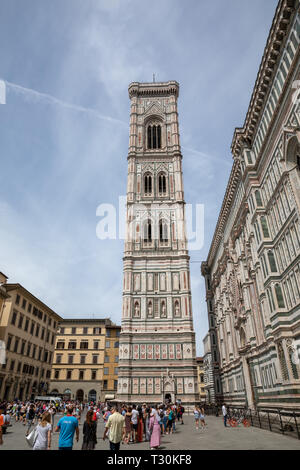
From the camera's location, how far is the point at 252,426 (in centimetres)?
1914

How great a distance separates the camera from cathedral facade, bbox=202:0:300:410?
52.9ft

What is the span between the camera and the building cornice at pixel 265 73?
624 inches

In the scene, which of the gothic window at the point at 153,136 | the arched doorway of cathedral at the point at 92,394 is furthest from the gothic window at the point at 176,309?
the arched doorway of cathedral at the point at 92,394

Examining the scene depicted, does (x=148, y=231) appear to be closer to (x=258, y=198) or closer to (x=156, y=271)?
(x=156, y=271)

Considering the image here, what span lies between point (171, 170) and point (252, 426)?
4029 cm

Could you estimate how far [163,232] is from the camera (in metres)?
47.0

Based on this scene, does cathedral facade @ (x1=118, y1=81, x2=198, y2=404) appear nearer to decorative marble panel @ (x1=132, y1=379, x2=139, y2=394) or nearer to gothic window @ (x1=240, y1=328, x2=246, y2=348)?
decorative marble panel @ (x1=132, y1=379, x2=139, y2=394)

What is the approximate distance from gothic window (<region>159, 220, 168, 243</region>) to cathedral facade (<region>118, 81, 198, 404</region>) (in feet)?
0.50

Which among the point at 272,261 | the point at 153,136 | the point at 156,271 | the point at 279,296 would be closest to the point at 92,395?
the point at 156,271

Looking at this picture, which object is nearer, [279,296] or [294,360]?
[294,360]

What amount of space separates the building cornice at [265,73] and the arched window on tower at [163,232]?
931 inches

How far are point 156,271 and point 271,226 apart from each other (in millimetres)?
25867

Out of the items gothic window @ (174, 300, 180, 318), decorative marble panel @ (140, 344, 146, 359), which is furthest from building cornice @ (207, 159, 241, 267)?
decorative marble panel @ (140, 344, 146, 359)
